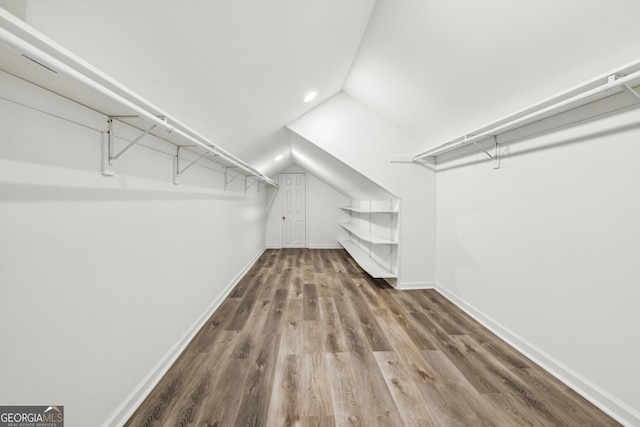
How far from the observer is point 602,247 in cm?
151

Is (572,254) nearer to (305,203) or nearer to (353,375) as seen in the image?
(353,375)

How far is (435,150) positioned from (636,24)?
5.57 ft

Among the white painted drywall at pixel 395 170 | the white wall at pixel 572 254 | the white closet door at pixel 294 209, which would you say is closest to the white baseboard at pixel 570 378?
the white wall at pixel 572 254

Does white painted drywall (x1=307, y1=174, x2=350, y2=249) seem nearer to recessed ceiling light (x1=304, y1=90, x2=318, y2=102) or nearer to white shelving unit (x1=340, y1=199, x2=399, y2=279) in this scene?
white shelving unit (x1=340, y1=199, x2=399, y2=279)

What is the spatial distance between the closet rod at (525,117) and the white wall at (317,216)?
3591mm

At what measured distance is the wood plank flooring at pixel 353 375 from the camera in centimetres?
142

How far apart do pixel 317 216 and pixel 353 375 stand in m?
5.20

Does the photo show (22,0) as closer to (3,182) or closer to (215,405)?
(3,182)

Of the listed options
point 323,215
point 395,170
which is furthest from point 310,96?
point 323,215

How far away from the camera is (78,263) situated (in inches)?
43.0

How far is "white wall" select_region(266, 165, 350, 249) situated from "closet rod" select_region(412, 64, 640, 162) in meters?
3.59

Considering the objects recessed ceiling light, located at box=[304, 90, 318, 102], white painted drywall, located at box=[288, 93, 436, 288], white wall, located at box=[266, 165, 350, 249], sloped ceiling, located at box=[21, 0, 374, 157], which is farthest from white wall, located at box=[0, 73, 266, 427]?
white wall, located at box=[266, 165, 350, 249]

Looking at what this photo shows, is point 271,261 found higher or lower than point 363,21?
lower

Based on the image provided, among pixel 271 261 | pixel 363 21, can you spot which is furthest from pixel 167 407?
pixel 271 261
